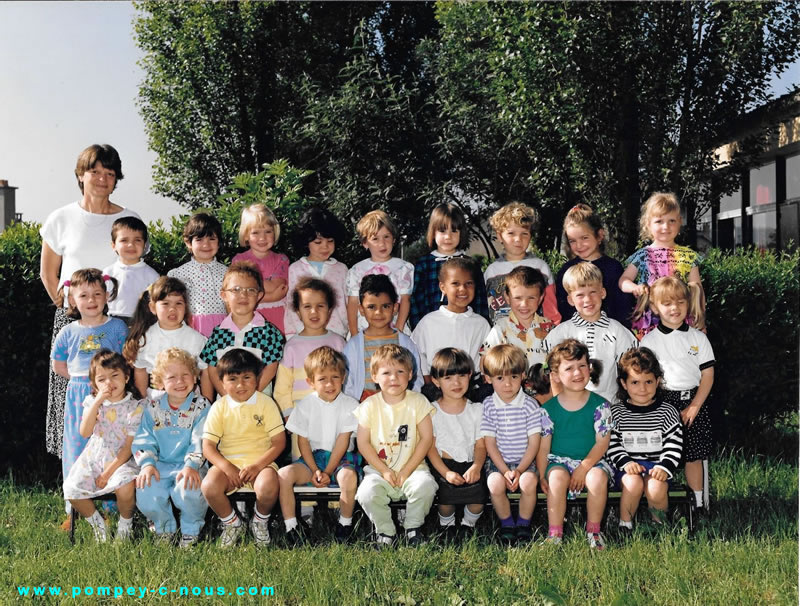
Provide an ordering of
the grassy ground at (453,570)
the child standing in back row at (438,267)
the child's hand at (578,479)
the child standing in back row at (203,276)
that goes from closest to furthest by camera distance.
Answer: the grassy ground at (453,570)
the child's hand at (578,479)
the child standing in back row at (203,276)
the child standing in back row at (438,267)

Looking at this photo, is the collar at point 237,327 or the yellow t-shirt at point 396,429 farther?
the collar at point 237,327

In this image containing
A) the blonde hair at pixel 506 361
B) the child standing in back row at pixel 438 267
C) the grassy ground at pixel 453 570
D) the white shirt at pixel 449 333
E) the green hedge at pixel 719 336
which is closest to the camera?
the grassy ground at pixel 453 570

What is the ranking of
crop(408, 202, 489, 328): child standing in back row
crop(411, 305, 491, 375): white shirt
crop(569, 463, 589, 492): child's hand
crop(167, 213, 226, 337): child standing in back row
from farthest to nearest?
crop(408, 202, 489, 328): child standing in back row
crop(167, 213, 226, 337): child standing in back row
crop(411, 305, 491, 375): white shirt
crop(569, 463, 589, 492): child's hand

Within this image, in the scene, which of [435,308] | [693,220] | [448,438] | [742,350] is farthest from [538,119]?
[448,438]

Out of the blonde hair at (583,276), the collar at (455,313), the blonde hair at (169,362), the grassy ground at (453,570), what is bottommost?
the grassy ground at (453,570)

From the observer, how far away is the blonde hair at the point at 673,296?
4.93 m

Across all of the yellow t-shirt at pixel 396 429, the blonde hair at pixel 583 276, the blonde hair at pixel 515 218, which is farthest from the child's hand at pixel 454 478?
the blonde hair at pixel 515 218

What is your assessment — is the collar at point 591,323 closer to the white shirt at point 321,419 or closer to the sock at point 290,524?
the white shirt at point 321,419

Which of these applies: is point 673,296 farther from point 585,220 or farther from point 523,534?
point 523,534

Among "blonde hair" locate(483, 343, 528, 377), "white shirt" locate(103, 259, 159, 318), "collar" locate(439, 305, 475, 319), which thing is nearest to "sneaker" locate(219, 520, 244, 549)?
"white shirt" locate(103, 259, 159, 318)

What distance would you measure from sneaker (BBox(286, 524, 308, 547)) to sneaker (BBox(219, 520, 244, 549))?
271 mm

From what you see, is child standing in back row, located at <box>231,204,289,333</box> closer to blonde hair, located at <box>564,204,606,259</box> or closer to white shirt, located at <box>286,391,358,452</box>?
white shirt, located at <box>286,391,358,452</box>

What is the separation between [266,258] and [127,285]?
3.22ft

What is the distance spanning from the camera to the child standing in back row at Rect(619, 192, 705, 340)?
519cm
